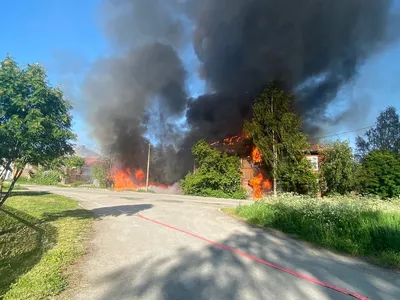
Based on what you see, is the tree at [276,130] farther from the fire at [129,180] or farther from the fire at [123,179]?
the fire at [123,179]

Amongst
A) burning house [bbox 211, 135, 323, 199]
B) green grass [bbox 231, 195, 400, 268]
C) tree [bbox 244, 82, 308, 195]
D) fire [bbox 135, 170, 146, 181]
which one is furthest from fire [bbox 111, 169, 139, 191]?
green grass [bbox 231, 195, 400, 268]

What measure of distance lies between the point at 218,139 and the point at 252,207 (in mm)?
18277

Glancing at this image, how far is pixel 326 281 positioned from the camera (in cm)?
436

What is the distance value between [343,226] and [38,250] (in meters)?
7.91

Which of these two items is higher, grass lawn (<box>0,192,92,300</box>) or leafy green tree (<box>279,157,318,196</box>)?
leafy green tree (<box>279,157,318,196</box>)

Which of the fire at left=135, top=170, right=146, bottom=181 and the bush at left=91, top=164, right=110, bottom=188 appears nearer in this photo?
the fire at left=135, top=170, right=146, bottom=181

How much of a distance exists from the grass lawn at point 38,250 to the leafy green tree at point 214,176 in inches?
661

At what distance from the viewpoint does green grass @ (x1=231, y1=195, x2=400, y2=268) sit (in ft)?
19.8

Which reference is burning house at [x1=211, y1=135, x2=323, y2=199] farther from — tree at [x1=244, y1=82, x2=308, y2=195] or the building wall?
tree at [x1=244, y1=82, x2=308, y2=195]

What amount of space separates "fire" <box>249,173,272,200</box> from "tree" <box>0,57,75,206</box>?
2294 cm

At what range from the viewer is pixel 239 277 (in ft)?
14.5

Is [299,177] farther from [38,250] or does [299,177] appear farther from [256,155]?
[38,250]

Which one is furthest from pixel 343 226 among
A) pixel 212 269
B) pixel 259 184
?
pixel 259 184

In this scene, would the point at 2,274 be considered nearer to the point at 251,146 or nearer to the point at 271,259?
the point at 271,259
